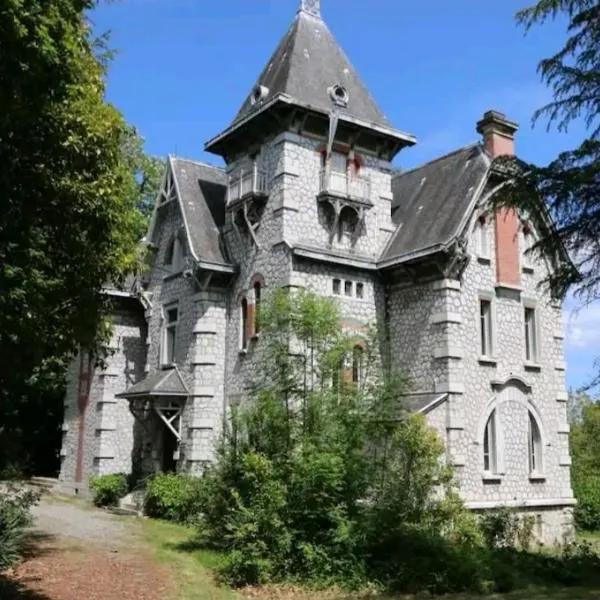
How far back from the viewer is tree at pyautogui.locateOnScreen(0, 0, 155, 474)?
27.8 ft

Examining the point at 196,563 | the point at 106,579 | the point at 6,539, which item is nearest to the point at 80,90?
the point at 6,539

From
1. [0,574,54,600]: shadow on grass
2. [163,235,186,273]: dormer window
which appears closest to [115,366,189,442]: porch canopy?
[163,235,186,273]: dormer window

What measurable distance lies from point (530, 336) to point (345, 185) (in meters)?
7.69

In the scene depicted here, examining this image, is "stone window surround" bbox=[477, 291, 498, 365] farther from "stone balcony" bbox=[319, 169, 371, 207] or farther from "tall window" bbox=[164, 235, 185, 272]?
"tall window" bbox=[164, 235, 185, 272]

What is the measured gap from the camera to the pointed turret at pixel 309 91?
23.5 m

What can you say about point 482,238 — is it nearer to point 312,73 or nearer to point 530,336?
point 530,336

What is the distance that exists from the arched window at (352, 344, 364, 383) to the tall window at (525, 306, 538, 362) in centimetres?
877

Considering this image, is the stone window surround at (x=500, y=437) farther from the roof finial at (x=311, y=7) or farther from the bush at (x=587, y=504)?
the roof finial at (x=311, y=7)

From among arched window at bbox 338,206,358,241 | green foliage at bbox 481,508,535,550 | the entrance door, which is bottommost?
green foliage at bbox 481,508,535,550

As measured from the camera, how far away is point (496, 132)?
24.3m

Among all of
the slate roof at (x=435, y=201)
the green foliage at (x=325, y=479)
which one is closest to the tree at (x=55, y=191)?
the green foliage at (x=325, y=479)

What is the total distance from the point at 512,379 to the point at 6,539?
15091 millimetres

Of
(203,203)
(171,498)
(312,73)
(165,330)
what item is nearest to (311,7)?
(312,73)

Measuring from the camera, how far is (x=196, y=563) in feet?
52.5
